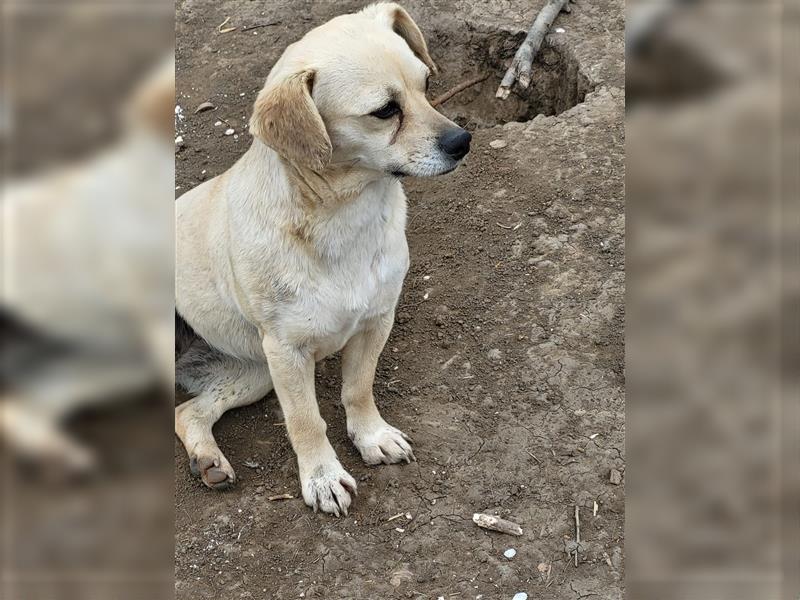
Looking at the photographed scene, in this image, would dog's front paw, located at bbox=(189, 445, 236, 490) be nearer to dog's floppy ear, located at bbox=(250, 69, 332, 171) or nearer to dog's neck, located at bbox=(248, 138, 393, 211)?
dog's neck, located at bbox=(248, 138, 393, 211)

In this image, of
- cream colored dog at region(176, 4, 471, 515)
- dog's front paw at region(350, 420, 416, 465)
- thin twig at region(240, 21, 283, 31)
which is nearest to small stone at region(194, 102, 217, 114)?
thin twig at region(240, 21, 283, 31)

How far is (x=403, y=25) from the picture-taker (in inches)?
136

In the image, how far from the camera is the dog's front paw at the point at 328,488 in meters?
3.53

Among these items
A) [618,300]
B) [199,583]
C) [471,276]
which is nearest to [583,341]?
[618,300]

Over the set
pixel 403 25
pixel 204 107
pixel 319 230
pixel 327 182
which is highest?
pixel 403 25

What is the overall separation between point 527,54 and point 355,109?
3.01 metres
